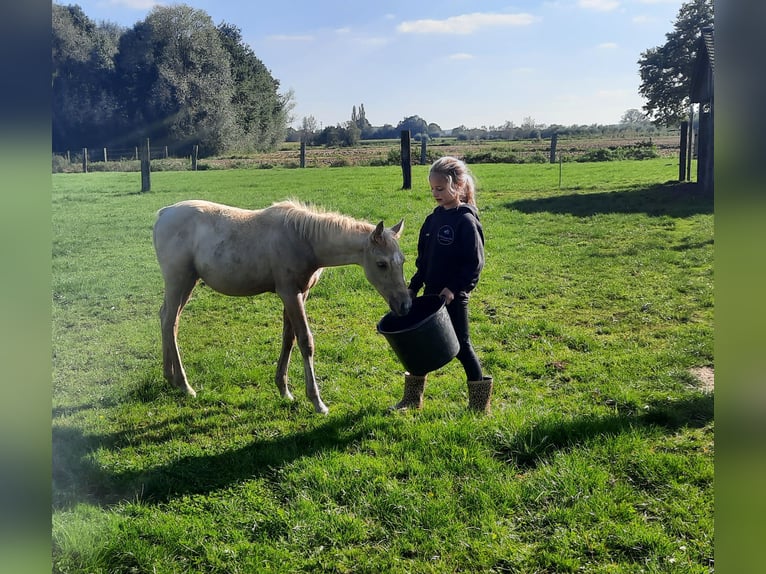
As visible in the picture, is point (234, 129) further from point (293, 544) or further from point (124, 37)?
point (293, 544)

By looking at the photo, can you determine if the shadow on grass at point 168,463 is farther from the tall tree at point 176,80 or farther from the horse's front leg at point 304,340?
the tall tree at point 176,80

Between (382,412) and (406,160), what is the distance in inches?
87.8

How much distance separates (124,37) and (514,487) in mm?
3820

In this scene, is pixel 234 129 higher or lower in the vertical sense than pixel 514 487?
higher

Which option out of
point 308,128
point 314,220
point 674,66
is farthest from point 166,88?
point 674,66

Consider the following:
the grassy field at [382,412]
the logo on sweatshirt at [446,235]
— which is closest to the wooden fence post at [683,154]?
the grassy field at [382,412]

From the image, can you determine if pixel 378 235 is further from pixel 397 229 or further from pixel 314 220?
pixel 314 220

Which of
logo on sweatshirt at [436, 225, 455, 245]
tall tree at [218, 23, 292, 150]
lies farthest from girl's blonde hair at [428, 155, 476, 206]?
tall tree at [218, 23, 292, 150]

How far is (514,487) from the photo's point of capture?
3539 millimetres

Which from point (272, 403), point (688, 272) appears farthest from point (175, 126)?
point (688, 272)

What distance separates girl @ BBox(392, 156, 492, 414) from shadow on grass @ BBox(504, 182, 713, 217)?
4345 mm

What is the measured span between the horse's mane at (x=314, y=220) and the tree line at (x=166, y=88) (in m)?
0.56
